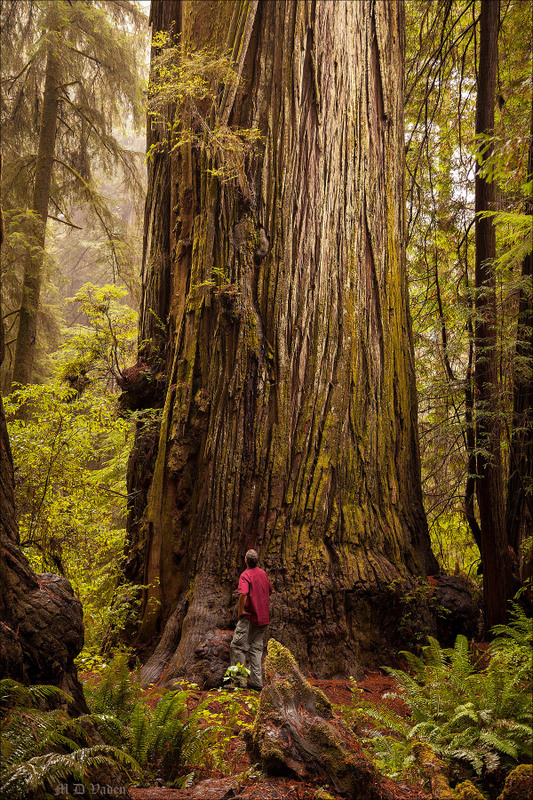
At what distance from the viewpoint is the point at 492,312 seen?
614 cm

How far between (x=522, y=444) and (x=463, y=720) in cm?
364

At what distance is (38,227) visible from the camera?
404 inches

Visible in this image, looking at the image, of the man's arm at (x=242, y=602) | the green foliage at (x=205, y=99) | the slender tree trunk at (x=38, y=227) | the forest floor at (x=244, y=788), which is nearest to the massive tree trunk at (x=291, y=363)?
the green foliage at (x=205, y=99)

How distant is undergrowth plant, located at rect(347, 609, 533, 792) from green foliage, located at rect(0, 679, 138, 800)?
156 centimetres

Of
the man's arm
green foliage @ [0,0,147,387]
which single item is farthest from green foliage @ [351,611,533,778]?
green foliage @ [0,0,147,387]

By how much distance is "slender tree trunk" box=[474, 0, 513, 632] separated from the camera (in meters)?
5.73

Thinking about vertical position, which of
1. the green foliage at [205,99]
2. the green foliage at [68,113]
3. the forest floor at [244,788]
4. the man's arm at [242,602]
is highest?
the green foliage at [68,113]

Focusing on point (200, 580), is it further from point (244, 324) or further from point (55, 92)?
point (55, 92)

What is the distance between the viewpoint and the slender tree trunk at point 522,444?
19.8 ft

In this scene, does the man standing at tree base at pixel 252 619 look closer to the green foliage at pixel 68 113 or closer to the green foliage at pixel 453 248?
the green foliage at pixel 453 248

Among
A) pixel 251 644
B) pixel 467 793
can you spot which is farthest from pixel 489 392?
pixel 467 793

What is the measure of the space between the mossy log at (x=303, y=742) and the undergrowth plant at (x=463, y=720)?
33 cm

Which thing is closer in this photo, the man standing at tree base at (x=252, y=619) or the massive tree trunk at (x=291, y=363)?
the man standing at tree base at (x=252, y=619)

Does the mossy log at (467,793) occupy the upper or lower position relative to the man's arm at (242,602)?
lower
